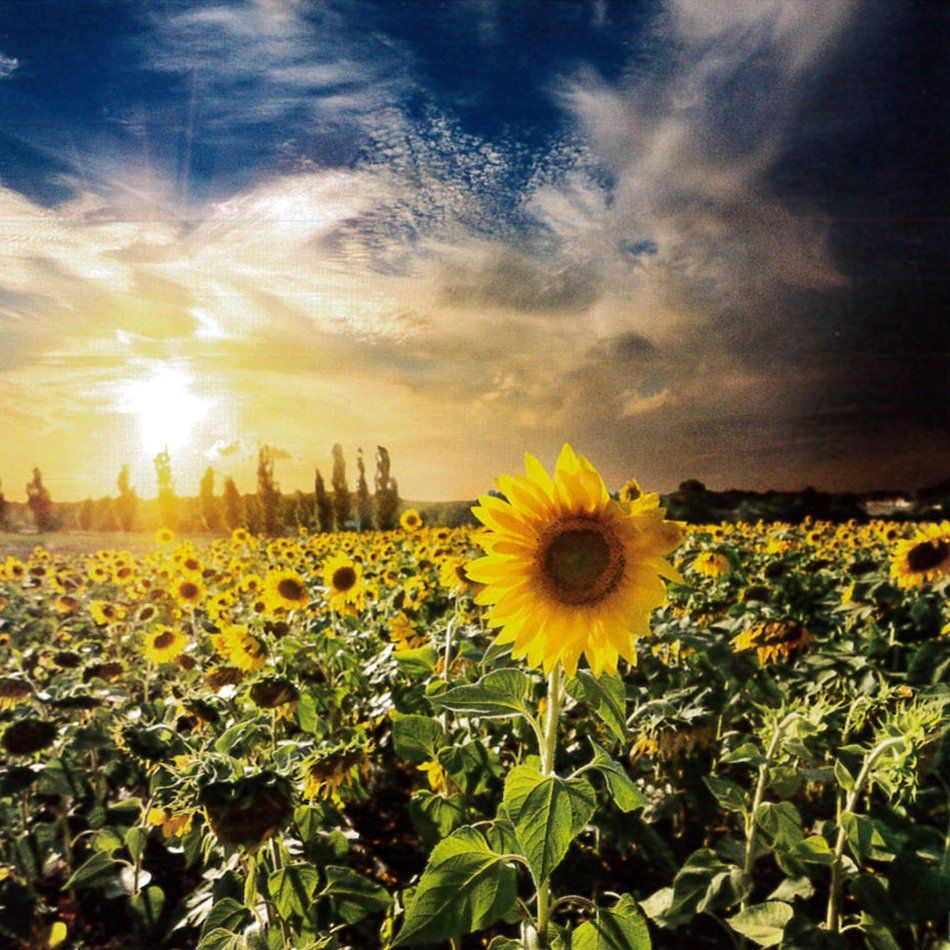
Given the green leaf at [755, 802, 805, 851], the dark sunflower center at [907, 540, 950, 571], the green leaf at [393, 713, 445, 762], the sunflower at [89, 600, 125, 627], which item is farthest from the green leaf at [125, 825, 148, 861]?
the dark sunflower center at [907, 540, 950, 571]

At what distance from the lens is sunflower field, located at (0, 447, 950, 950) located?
188 centimetres

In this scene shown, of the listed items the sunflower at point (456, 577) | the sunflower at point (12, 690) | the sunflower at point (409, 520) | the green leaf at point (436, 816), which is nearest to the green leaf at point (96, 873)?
the sunflower at point (12, 690)

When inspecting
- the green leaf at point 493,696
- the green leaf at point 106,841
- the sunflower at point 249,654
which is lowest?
the green leaf at point 106,841

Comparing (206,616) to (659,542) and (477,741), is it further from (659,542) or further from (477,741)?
(659,542)

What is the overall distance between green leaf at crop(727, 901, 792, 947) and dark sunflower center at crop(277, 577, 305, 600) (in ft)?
13.2

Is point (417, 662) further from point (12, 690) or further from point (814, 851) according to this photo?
point (12, 690)

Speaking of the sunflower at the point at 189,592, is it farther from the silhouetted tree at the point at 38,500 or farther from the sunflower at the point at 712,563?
the silhouetted tree at the point at 38,500

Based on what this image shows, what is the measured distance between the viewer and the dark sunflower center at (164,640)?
5367mm

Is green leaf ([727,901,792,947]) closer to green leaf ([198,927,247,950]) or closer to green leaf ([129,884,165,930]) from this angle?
green leaf ([198,927,247,950])

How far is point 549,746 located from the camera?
179 cm

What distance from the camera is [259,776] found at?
5.96ft

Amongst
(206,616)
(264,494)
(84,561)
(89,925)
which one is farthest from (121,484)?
(89,925)

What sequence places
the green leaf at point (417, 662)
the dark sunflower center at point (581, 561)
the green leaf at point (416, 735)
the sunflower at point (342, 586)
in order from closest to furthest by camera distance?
the dark sunflower center at point (581, 561)
the green leaf at point (416, 735)
the green leaf at point (417, 662)
the sunflower at point (342, 586)

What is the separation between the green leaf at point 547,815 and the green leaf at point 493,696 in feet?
0.73
